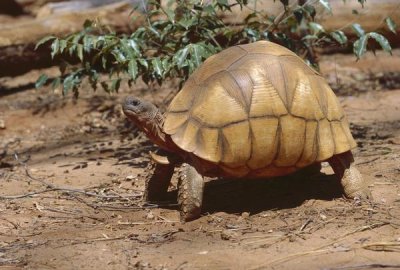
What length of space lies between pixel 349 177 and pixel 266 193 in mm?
624

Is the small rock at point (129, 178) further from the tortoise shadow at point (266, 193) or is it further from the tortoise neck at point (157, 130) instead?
the tortoise neck at point (157, 130)

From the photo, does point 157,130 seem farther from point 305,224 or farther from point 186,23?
point 186,23

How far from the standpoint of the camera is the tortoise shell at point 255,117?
4160 mm

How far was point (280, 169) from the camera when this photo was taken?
14.2ft

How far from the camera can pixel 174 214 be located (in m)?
4.54

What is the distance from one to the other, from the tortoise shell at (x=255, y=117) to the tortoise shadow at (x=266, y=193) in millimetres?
345

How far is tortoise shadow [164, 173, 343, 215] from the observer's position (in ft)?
15.1

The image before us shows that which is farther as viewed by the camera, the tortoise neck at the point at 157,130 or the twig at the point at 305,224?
the tortoise neck at the point at 157,130

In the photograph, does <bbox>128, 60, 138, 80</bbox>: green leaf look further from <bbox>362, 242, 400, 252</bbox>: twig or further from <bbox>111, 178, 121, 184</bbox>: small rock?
<bbox>362, 242, 400, 252</bbox>: twig

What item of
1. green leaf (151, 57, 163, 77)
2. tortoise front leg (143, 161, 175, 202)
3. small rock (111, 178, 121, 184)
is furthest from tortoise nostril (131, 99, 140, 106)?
small rock (111, 178, 121, 184)

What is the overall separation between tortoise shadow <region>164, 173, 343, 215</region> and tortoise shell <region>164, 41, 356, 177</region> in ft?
1.13

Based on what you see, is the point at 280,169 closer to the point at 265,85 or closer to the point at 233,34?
the point at 265,85

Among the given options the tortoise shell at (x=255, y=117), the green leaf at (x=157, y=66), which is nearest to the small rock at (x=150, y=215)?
the tortoise shell at (x=255, y=117)

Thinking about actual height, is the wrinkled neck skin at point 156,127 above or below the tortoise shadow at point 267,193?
above
